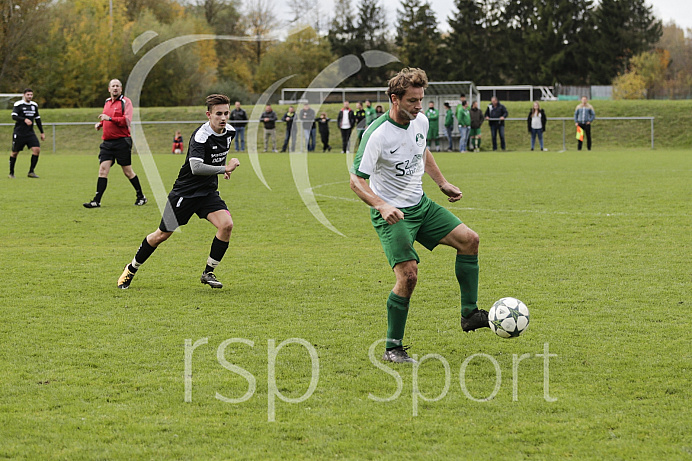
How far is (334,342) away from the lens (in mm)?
5855

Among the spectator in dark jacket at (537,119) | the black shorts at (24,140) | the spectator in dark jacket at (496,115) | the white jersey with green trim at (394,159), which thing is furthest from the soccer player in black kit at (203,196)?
the spectator in dark jacket at (496,115)

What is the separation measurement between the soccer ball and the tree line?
48298 millimetres

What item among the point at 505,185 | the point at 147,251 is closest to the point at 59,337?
the point at 147,251

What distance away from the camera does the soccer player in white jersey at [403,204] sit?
18.0 ft

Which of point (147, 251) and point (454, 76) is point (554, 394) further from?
point (454, 76)

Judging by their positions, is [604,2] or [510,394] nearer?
[510,394]

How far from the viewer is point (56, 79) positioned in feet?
165

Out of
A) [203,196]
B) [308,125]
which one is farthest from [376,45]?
[203,196]

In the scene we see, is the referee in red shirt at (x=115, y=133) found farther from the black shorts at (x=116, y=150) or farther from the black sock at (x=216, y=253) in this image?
the black sock at (x=216, y=253)

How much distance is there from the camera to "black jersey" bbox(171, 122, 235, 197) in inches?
307

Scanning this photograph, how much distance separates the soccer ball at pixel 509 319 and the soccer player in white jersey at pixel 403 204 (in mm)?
160

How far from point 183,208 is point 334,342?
2.76 meters

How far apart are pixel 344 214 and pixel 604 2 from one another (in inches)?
2492

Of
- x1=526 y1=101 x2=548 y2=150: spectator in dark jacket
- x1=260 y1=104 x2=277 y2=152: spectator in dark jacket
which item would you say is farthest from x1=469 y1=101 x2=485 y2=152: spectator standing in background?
x1=260 y1=104 x2=277 y2=152: spectator in dark jacket
